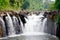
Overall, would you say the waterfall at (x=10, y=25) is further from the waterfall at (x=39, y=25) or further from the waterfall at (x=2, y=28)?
the waterfall at (x=39, y=25)

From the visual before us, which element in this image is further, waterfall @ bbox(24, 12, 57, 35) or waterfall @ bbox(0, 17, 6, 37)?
waterfall @ bbox(24, 12, 57, 35)

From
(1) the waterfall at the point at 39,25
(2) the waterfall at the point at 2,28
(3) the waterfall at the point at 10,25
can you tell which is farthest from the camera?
(1) the waterfall at the point at 39,25

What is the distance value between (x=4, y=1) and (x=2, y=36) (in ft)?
66.9

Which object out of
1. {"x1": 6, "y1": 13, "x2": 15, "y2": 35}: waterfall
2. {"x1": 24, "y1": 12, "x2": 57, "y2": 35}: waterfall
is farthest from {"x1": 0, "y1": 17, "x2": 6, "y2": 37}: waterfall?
{"x1": 24, "y1": 12, "x2": 57, "y2": 35}: waterfall

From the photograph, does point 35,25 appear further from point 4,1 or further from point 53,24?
point 4,1

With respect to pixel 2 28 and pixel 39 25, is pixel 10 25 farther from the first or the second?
pixel 39 25

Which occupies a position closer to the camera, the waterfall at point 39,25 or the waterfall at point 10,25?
the waterfall at point 10,25

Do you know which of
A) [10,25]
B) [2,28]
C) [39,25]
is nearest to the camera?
[2,28]

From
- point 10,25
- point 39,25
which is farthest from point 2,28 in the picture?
point 39,25

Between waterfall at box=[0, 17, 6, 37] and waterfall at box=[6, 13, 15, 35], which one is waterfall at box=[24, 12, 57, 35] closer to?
waterfall at box=[6, 13, 15, 35]

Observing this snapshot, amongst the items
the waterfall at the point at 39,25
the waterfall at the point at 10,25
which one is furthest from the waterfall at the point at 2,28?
the waterfall at the point at 39,25

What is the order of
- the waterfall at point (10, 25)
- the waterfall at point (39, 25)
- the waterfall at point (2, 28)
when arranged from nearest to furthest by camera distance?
the waterfall at point (2, 28) → the waterfall at point (10, 25) → the waterfall at point (39, 25)

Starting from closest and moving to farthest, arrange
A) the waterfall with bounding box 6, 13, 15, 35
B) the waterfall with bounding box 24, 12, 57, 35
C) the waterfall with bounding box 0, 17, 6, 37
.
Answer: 1. the waterfall with bounding box 0, 17, 6, 37
2. the waterfall with bounding box 6, 13, 15, 35
3. the waterfall with bounding box 24, 12, 57, 35

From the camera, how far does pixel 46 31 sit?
1729 inches
